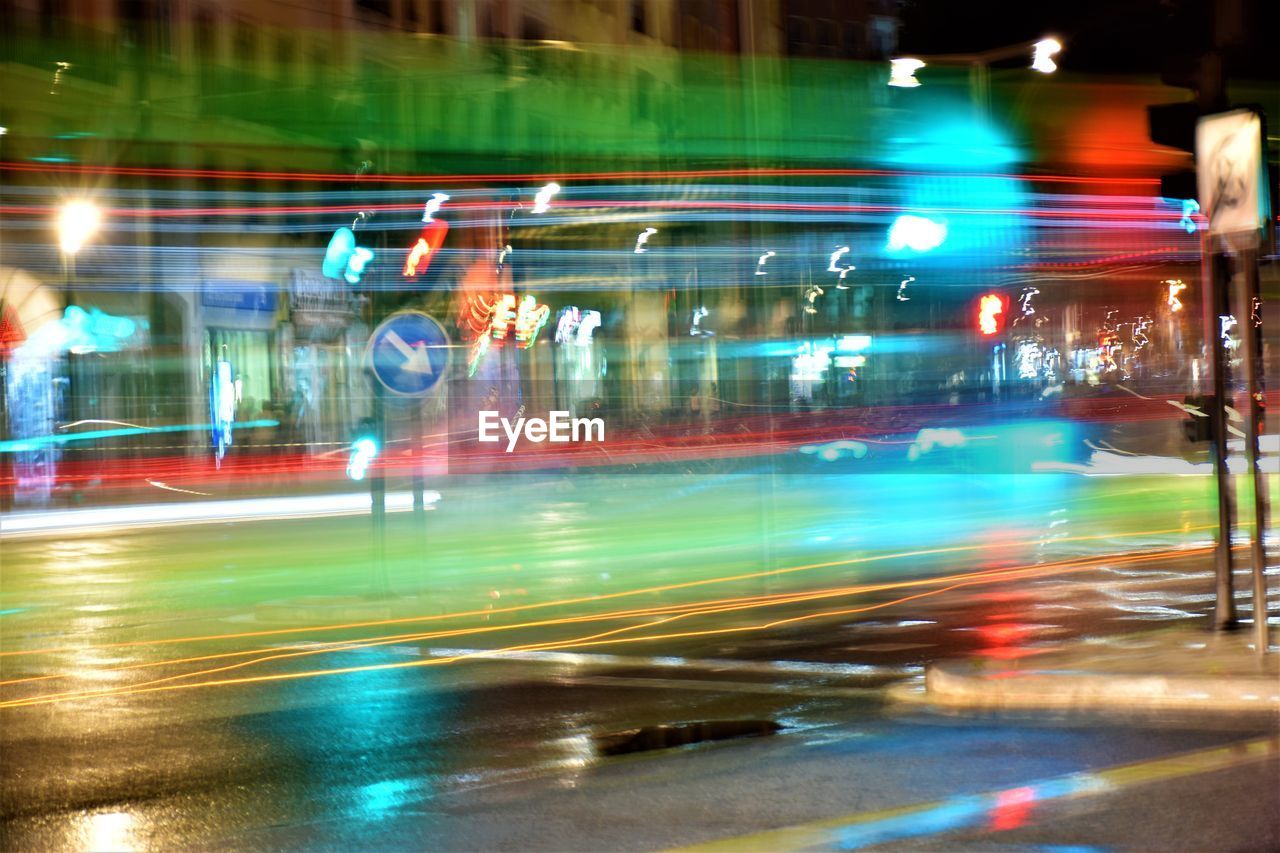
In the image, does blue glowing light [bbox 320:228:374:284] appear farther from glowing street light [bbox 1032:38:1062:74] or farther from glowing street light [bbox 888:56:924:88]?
glowing street light [bbox 888:56:924:88]

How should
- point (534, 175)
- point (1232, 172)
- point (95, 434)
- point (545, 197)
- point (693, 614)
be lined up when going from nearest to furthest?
point (1232, 172) → point (693, 614) → point (95, 434) → point (545, 197) → point (534, 175)

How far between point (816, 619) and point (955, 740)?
469 cm

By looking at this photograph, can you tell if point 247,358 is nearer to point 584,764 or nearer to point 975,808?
point 584,764

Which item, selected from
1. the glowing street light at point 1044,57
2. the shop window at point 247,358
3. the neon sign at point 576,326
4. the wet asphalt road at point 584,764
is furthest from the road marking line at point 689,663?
the shop window at point 247,358

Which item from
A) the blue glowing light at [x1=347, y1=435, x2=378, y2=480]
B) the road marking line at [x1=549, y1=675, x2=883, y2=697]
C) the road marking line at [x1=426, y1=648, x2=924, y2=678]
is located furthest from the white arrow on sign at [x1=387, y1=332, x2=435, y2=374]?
the road marking line at [x1=549, y1=675, x2=883, y2=697]

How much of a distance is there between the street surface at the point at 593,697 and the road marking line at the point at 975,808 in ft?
0.07

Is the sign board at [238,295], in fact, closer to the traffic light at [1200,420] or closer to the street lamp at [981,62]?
the street lamp at [981,62]

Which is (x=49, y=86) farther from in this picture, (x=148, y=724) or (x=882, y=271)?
(x=148, y=724)

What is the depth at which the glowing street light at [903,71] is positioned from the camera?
32050 millimetres

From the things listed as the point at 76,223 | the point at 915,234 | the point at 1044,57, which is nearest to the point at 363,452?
the point at 915,234

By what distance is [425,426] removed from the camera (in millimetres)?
31594

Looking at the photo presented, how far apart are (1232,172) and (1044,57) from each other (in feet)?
61.5

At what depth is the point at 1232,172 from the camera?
29.8 feet

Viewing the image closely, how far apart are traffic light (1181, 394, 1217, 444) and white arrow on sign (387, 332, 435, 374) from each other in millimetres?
6560
